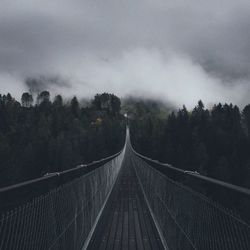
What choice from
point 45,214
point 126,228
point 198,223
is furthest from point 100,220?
point 45,214

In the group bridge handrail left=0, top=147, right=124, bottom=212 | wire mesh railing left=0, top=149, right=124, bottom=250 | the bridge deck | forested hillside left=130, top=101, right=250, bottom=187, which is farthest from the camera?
forested hillside left=130, top=101, right=250, bottom=187

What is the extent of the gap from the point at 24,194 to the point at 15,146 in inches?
5331

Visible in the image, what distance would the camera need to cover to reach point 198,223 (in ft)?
16.8

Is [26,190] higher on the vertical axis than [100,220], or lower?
higher

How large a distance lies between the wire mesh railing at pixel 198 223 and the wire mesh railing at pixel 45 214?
5.00 ft

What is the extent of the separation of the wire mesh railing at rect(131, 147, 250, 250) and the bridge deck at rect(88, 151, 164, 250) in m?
0.99

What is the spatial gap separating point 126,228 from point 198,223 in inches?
246

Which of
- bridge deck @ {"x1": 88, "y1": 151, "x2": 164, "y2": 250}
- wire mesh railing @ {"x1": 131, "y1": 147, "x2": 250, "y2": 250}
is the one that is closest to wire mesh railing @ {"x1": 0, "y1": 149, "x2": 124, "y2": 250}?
bridge deck @ {"x1": 88, "y1": 151, "x2": 164, "y2": 250}

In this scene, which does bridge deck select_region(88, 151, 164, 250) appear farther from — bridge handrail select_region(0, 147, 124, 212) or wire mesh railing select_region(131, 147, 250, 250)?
bridge handrail select_region(0, 147, 124, 212)

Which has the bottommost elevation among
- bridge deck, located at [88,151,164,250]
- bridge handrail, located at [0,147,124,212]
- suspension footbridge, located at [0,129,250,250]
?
bridge deck, located at [88,151,164,250]

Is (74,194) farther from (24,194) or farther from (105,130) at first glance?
(105,130)

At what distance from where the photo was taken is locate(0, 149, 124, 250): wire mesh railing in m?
3.55

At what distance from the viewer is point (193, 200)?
5.39 m

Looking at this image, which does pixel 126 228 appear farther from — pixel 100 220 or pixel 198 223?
pixel 198 223
